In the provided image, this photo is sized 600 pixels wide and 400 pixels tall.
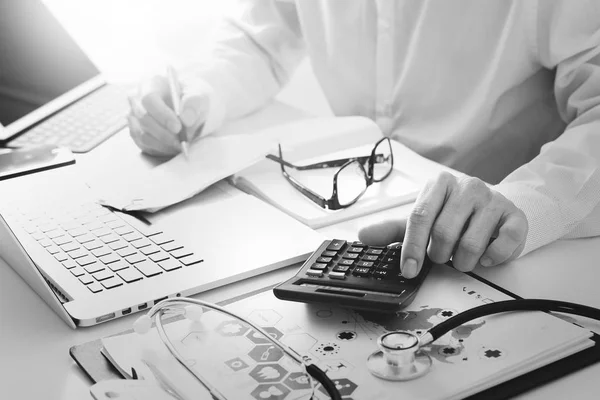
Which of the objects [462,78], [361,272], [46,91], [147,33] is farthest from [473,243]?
[147,33]

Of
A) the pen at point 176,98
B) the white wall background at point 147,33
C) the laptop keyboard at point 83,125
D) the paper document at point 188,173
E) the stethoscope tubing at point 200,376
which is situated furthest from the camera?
the white wall background at point 147,33

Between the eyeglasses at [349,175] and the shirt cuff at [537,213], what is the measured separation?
0.18m

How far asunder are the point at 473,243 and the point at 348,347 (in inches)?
7.6

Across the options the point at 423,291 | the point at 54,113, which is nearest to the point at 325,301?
the point at 423,291

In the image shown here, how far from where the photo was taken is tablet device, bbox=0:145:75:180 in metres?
1.13

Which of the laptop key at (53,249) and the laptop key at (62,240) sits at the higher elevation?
the laptop key at (53,249)

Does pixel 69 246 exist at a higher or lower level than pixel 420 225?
higher

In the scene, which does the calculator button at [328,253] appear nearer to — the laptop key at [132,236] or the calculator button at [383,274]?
the calculator button at [383,274]

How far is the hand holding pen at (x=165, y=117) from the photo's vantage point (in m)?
1.12

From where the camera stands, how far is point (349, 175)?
3.28 feet

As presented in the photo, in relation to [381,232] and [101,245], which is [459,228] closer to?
[381,232]

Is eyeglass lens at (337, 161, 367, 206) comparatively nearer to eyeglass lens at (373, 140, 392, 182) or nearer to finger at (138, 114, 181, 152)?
eyeglass lens at (373, 140, 392, 182)

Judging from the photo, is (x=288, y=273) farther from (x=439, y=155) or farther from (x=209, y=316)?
(x=439, y=155)

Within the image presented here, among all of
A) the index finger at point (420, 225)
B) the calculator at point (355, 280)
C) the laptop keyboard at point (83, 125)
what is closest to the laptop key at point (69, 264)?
the calculator at point (355, 280)
